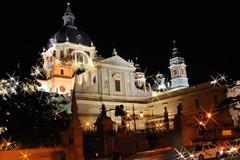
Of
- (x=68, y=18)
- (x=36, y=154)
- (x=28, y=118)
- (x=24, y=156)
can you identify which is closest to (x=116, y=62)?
(x=68, y=18)

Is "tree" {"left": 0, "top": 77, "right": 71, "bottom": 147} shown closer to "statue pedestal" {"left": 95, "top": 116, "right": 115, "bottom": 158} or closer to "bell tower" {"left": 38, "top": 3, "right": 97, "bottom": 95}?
"statue pedestal" {"left": 95, "top": 116, "right": 115, "bottom": 158}

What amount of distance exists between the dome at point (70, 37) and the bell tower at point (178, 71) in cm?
2087

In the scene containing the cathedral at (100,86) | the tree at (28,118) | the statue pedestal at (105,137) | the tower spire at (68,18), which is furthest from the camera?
the tower spire at (68,18)

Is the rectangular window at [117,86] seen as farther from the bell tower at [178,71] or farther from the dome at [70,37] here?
the bell tower at [178,71]

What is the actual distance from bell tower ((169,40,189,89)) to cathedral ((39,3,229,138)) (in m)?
14.0

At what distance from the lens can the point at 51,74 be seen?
6562 centimetres

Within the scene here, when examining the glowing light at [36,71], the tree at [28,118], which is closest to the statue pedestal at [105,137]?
the tree at [28,118]

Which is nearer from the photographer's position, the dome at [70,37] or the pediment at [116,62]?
the pediment at [116,62]

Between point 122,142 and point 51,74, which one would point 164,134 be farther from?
point 51,74

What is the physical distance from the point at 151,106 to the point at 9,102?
131 ft

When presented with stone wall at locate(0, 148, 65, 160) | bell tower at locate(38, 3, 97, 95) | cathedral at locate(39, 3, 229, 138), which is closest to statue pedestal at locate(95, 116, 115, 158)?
Result: stone wall at locate(0, 148, 65, 160)

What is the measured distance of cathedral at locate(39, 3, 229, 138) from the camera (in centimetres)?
5788

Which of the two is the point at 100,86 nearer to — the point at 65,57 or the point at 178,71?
the point at 65,57

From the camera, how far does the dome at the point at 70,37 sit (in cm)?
6906
